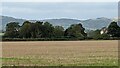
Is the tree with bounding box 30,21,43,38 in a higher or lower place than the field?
lower

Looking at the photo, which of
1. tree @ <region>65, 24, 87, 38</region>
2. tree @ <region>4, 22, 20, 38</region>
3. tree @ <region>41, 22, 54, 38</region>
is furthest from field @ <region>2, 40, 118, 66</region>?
tree @ <region>65, 24, 87, 38</region>

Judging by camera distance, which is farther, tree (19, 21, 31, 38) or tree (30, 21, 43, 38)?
tree (30, 21, 43, 38)

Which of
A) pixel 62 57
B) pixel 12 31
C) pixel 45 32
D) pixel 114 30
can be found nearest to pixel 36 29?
pixel 45 32

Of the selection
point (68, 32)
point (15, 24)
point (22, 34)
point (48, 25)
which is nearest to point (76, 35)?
point (68, 32)

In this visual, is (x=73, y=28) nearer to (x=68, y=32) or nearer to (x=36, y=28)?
(x=68, y=32)

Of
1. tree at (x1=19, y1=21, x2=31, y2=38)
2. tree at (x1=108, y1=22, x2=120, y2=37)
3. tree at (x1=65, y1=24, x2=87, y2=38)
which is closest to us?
tree at (x1=19, y1=21, x2=31, y2=38)

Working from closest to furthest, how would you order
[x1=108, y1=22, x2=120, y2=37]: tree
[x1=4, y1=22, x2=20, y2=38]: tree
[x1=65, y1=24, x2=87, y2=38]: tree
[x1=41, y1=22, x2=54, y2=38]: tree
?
[x1=4, y1=22, x2=20, y2=38]: tree < [x1=41, y1=22, x2=54, y2=38]: tree < [x1=65, y1=24, x2=87, y2=38]: tree < [x1=108, y1=22, x2=120, y2=37]: tree

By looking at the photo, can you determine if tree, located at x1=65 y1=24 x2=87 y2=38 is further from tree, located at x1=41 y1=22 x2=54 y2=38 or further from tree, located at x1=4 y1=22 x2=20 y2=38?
tree, located at x1=4 y1=22 x2=20 y2=38

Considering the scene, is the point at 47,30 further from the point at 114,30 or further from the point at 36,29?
the point at 114,30

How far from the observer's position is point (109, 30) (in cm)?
13525

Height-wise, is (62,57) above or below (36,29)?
above

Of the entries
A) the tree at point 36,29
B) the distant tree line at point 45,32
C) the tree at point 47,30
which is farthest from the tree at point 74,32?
the tree at point 36,29

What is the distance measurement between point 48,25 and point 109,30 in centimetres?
2602

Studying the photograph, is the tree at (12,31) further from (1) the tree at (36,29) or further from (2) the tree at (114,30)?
(2) the tree at (114,30)
